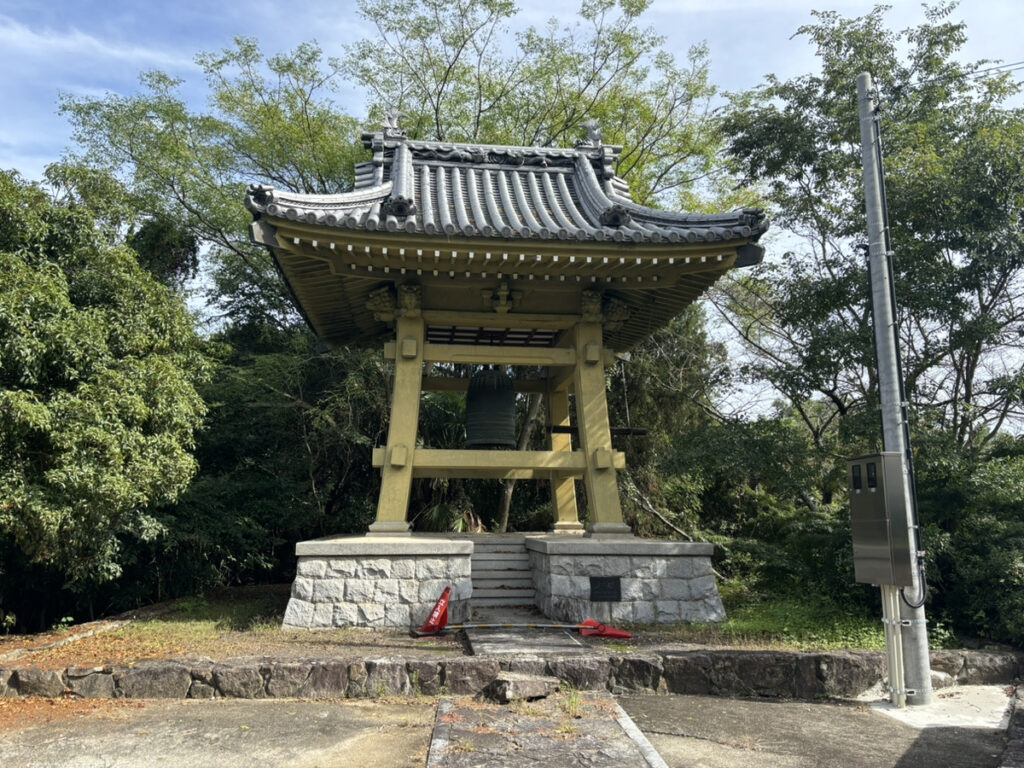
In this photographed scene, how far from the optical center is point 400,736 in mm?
4102

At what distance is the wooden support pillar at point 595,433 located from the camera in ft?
26.0

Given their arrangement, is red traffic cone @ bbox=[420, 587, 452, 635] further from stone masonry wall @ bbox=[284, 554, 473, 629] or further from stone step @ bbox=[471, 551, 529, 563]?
stone step @ bbox=[471, 551, 529, 563]

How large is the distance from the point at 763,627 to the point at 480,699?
3.54 m

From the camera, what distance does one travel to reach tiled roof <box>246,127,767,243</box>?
23.1 ft

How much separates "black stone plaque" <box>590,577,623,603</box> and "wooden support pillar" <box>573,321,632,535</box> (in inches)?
24.1

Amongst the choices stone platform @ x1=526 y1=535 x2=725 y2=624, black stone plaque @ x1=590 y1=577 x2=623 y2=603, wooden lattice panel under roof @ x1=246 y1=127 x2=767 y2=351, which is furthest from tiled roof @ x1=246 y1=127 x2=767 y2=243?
black stone plaque @ x1=590 y1=577 x2=623 y2=603

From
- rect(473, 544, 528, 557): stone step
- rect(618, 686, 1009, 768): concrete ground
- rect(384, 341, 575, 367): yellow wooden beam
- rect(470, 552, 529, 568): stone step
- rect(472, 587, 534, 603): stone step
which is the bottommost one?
rect(618, 686, 1009, 768): concrete ground

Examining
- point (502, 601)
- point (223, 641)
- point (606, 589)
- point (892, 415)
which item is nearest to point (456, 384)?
point (502, 601)

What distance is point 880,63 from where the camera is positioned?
31.8ft

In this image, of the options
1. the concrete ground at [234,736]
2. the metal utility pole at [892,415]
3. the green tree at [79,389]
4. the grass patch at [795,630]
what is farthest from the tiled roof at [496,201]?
the concrete ground at [234,736]

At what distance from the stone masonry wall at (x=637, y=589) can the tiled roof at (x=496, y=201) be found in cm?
329

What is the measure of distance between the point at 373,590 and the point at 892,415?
496 cm

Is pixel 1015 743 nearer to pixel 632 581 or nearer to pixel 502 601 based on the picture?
pixel 632 581

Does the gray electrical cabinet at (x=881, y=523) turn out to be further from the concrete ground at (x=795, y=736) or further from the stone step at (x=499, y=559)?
the stone step at (x=499, y=559)
